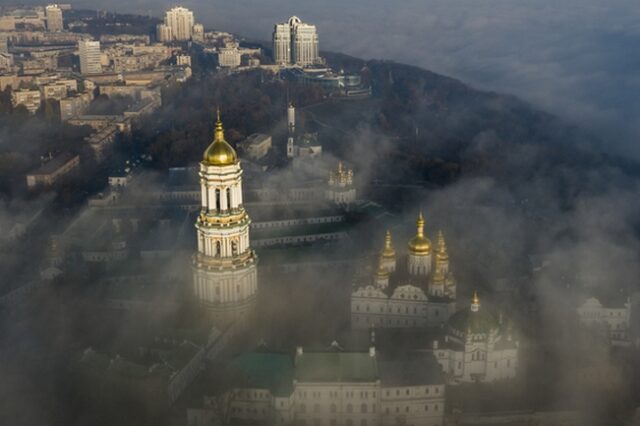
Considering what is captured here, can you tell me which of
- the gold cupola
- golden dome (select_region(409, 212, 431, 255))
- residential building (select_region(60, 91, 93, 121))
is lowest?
residential building (select_region(60, 91, 93, 121))

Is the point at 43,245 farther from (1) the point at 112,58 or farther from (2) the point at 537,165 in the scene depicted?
(1) the point at 112,58

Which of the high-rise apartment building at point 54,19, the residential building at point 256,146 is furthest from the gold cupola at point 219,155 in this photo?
the high-rise apartment building at point 54,19

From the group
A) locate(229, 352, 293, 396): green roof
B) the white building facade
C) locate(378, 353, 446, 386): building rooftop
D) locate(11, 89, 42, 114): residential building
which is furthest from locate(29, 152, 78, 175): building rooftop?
the white building facade

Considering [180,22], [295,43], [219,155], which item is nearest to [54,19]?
[180,22]

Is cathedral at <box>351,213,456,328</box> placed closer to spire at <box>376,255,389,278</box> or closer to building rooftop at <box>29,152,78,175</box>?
spire at <box>376,255,389,278</box>

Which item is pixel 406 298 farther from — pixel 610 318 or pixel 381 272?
pixel 610 318

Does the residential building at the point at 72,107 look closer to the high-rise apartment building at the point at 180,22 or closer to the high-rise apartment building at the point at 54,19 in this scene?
the high-rise apartment building at the point at 180,22

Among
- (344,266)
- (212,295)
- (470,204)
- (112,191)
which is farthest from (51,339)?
(470,204)
